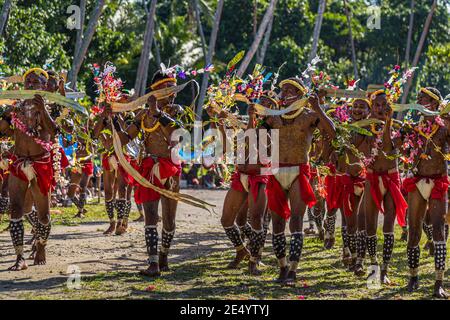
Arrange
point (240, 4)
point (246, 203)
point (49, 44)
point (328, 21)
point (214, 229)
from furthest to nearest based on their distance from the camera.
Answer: point (328, 21) → point (240, 4) → point (49, 44) → point (214, 229) → point (246, 203)

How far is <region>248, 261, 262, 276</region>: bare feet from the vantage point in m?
11.0

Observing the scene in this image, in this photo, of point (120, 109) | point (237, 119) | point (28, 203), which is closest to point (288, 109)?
point (237, 119)

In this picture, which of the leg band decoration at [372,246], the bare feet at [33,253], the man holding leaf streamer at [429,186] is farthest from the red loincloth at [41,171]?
the man holding leaf streamer at [429,186]

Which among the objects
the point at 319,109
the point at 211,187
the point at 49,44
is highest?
the point at 49,44

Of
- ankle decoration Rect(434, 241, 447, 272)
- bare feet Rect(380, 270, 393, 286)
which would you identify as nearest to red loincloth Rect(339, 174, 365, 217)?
bare feet Rect(380, 270, 393, 286)

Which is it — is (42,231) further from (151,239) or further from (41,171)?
(151,239)

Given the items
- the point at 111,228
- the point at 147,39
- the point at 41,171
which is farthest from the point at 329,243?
the point at 147,39

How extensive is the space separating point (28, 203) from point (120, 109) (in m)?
2.10

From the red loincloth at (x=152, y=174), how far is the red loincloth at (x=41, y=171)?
1120mm

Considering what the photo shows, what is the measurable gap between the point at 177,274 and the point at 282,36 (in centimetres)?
3076

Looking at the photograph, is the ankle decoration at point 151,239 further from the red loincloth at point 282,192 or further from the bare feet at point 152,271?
the red loincloth at point 282,192

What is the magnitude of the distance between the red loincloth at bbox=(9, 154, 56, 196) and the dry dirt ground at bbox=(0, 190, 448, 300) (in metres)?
1.01

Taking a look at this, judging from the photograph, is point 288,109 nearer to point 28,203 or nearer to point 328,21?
point 28,203

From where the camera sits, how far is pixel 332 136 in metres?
10.2
